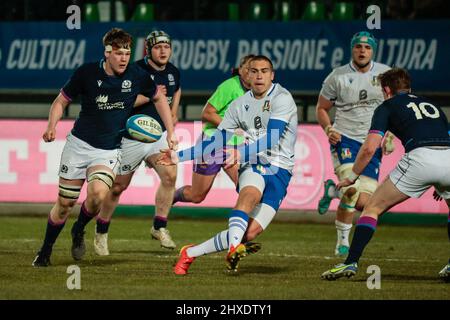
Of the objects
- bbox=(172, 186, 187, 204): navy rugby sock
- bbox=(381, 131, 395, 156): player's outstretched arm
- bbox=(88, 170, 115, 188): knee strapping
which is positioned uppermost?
bbox=(381, 131, 395, 156): player's outstretched arm

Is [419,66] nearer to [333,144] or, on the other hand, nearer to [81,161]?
[333,144]

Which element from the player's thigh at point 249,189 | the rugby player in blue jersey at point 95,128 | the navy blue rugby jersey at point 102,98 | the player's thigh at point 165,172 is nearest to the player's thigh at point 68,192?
the rugby player in blue jersey at point 95,128

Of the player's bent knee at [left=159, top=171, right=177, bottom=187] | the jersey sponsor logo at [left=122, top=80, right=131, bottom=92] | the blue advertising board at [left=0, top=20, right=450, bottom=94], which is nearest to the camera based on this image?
the jersey sponsor logo at [left=122, top=80, right=131, bottom=92]

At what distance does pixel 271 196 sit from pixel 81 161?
2.02 meters

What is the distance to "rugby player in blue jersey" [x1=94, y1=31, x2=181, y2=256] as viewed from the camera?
40.9ft

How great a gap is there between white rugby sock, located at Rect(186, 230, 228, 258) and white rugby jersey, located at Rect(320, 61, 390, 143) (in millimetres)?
3365

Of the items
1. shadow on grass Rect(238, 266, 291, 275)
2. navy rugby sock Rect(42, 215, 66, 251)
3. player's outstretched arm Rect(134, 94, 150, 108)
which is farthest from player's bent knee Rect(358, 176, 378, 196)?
navy rugby sock Rect(42, 215, 66, 251)

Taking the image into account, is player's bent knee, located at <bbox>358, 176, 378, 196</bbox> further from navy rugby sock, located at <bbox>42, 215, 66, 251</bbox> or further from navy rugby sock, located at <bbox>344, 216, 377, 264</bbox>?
navy rugby sock, located at <bbox>42, 215, 66, 251</bbox>

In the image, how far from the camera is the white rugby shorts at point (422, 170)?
952 cm

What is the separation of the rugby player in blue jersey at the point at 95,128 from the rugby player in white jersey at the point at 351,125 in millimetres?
2471

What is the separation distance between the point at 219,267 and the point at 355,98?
304cm

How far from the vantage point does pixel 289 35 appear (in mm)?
18062

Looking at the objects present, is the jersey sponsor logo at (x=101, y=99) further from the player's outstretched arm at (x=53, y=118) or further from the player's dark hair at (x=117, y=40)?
the player's dark hair at (x=117, y=40)

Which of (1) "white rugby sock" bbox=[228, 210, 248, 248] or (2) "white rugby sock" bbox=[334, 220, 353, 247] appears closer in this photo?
(1) "white rugby sock" bbox=[228, 210, 248, 248]
